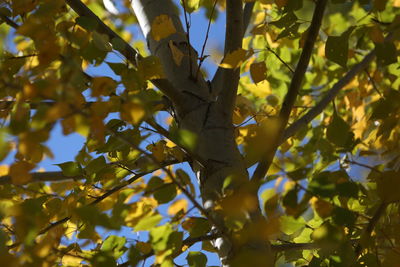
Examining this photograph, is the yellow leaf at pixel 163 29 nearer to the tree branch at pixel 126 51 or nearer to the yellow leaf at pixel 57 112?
the tree branch at pixel 126 51

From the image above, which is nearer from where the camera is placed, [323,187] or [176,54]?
[323,187]

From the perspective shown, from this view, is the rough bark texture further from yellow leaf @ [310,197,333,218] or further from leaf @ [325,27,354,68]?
leaf @ [325,27,354,68]

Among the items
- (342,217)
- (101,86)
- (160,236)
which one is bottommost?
(342,217)

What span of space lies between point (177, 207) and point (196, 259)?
198 millimetres

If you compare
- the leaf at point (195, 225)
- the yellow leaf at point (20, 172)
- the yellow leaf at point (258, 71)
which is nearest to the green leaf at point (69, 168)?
the yellow leaf at point (20, 172)

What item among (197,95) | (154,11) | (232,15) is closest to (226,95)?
(197,95)

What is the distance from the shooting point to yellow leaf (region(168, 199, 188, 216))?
114 centimetres

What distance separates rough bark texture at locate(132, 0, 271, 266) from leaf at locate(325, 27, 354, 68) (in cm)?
27

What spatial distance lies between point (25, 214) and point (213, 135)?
0.56 metres

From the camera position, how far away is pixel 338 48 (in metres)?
1.28

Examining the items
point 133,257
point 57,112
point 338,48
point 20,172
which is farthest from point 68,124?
point 338,48

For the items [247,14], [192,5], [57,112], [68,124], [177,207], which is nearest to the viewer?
[57,112]

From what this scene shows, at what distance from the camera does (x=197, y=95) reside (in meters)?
1.45

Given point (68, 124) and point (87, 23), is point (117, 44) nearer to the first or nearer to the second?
point (87, 23)
